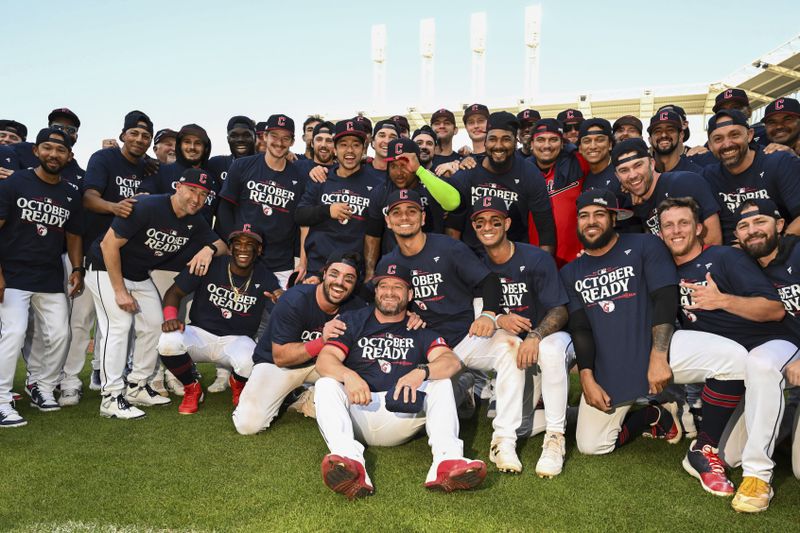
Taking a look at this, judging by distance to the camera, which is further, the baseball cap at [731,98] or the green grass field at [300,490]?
the baseball cap at [731,98]

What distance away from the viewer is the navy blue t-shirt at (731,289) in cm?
462

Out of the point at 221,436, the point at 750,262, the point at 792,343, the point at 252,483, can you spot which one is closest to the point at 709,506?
the point at 792,343

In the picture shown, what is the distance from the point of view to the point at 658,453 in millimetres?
5148

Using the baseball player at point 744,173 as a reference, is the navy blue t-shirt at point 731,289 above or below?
below

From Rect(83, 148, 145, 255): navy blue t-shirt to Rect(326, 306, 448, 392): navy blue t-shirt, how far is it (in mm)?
3634

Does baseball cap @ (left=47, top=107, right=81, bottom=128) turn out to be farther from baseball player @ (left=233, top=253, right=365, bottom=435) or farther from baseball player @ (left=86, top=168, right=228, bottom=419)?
baseball player @ (left=233, top=253, right=365, bottom=435)

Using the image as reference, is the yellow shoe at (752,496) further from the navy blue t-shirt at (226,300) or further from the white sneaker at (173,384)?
the white sneaker at (173,384)

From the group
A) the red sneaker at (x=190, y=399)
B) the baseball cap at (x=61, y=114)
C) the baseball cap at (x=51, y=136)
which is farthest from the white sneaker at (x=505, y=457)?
the baseball cap at (x=61, y=114)

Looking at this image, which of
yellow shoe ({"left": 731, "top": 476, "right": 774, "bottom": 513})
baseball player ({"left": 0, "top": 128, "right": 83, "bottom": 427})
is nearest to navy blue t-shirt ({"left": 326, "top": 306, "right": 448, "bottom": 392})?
yellow shoe ({"left": 731, "top": 476, "right": 774, "bottom": 513})

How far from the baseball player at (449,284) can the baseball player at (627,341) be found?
0.66m

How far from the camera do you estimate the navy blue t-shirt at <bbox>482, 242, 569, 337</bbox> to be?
5312 millimetres

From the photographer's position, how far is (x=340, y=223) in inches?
260

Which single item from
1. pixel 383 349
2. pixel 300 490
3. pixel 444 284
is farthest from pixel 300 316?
pixel 300 490

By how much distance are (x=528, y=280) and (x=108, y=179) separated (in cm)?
492
